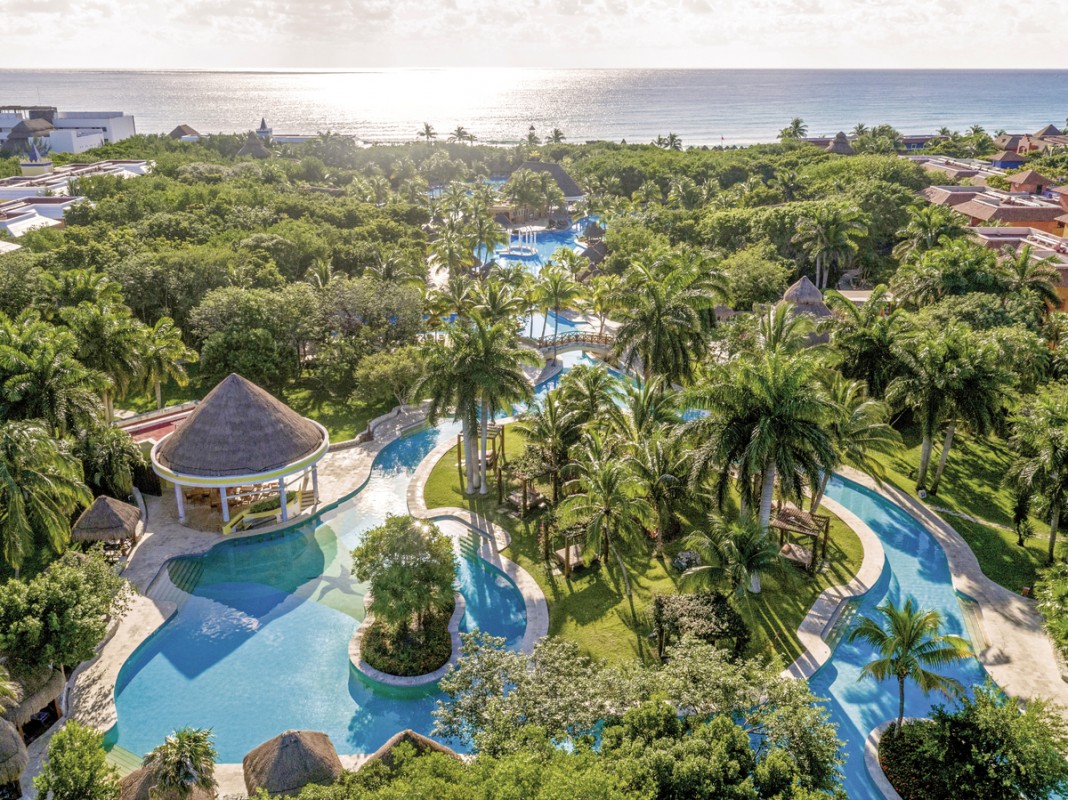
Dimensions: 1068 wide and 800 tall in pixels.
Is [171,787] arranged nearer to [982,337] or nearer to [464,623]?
[464,623]

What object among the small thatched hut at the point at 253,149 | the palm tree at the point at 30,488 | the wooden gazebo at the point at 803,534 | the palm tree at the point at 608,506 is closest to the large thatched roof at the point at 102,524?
the palm tree at the point at 30,488

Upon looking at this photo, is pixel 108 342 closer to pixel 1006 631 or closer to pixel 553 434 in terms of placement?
pixel 553 434

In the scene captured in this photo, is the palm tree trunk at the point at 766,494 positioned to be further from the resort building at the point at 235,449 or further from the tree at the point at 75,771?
the tree at the point at 75,771

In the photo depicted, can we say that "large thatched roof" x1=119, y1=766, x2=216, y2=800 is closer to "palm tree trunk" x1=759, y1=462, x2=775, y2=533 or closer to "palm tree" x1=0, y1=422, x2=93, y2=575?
"palm tree" x1=0, y1=422, x2=93, y2=575

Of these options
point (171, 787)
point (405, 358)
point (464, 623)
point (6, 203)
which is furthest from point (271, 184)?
point (171, 787)

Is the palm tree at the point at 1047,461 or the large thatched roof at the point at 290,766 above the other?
the palm tree at the point at 1047,461

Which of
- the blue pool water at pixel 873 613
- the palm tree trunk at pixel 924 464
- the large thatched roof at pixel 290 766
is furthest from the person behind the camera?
the palm tree trunk at pixel 924 464
